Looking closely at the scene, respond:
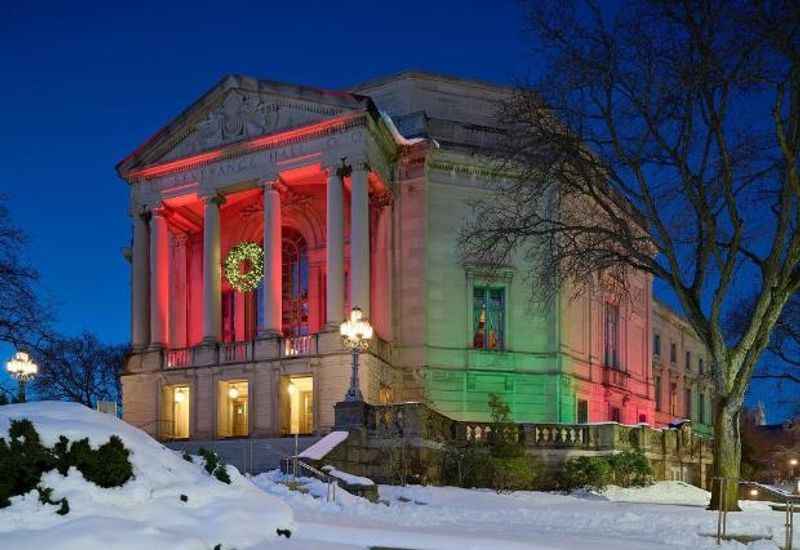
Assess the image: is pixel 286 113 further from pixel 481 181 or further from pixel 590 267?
pixel 590 267

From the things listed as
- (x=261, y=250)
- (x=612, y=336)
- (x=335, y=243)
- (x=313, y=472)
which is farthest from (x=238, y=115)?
(x=612, y=336)

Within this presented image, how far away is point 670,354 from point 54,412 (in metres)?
54.5

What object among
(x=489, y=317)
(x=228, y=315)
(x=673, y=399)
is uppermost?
(x=228, y=315)

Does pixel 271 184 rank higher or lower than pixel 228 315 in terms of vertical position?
higher

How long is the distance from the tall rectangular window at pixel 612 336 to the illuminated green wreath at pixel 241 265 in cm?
1686

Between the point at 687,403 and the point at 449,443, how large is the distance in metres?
41.5

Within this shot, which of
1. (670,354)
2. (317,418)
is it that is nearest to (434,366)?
(317,418)

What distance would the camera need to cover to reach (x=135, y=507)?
9.68 meters

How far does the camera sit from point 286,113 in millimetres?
34812

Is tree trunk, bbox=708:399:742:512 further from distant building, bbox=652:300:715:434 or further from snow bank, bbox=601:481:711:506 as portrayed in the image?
distant building, bbox=652:300:715:434

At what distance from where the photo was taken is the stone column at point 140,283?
37.5 m

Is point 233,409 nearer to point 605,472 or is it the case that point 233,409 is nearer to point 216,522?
point 605,472

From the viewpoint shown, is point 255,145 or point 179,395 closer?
point 255,145

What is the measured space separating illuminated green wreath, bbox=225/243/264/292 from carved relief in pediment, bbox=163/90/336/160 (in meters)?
4.58
